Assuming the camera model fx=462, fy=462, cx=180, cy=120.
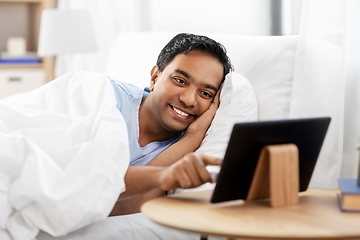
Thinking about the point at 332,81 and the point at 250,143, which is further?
the point at 332,81

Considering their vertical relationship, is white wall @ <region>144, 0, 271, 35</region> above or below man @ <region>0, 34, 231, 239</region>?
above

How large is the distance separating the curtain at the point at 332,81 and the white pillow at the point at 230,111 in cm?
14

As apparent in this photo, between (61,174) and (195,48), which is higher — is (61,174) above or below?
below

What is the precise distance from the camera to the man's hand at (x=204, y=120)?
4.91ft

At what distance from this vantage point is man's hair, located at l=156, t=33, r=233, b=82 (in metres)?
1.53

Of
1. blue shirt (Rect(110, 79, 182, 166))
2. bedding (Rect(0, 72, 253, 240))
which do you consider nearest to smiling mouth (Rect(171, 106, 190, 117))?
blue shirt (Rect(110, 79, 182, 166))

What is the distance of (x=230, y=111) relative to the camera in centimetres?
148

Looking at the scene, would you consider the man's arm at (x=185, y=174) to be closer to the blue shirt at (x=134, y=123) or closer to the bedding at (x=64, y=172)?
the bedding at (x=64, y=172)

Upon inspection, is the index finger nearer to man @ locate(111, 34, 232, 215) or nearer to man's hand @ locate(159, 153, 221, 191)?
man's hand @ locate(159, 153, 221, 191)

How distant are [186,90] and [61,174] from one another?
21.4 inches

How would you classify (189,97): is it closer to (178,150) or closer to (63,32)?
(178,150)

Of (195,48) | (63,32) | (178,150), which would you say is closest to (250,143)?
(178,150)

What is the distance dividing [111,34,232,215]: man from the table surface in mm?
457

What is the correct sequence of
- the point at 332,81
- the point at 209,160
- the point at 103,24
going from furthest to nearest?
the point at 103,24 < the point at 332,81 < the point at 209,160
